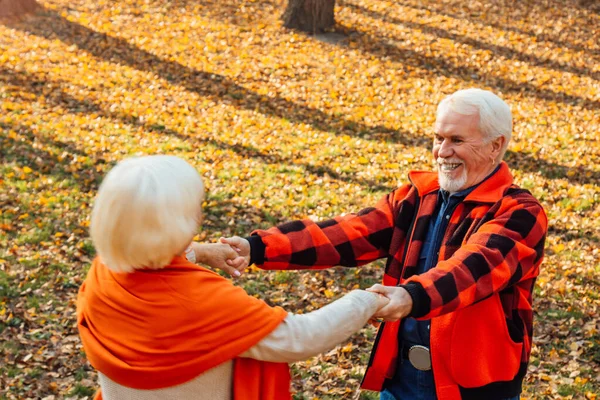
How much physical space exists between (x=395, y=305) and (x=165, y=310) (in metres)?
0.87

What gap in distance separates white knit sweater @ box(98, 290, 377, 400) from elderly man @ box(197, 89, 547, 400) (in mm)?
240

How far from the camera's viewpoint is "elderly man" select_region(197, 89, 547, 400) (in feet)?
9.32

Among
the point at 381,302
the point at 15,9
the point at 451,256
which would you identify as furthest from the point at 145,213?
the point at 15,9

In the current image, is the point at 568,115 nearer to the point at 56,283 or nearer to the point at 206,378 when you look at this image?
the point at 56,283

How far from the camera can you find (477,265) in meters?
2.82

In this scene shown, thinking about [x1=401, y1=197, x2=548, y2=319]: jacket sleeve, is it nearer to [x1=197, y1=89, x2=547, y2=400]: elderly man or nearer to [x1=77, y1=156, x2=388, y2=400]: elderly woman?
[x1=197, y1=89, x2=547, y2=400]: elderly man

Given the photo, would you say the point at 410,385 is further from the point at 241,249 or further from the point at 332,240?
the point at 241,249

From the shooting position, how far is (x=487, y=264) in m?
2.82

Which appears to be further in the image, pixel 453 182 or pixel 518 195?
pixel 453 182

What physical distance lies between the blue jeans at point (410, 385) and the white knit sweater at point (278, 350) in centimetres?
70

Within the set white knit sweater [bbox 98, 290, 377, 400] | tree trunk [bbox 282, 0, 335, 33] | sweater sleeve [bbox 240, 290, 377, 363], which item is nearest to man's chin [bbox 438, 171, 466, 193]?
sweater sleeve [bbox 240, 290, 377, 363]

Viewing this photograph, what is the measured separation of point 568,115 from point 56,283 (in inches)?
320

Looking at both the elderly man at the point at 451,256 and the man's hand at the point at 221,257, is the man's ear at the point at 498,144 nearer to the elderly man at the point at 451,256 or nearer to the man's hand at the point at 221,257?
the elderly man at the point at 451,256

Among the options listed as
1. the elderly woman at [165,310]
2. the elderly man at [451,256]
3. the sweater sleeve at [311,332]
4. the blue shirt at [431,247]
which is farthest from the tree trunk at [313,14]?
the elderly woman at [165,310]
